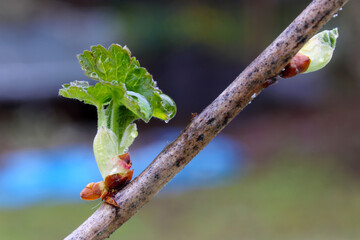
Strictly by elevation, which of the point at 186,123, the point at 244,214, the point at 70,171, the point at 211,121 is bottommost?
the point at 211,121

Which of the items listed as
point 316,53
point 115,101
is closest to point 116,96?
point 115,101

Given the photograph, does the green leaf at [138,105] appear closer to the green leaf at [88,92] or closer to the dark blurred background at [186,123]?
the green leaf at [88,92]

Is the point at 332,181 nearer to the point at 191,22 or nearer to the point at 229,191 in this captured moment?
the point at 229,191

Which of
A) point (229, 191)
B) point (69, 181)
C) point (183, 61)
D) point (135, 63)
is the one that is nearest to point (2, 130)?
point (69, 181)

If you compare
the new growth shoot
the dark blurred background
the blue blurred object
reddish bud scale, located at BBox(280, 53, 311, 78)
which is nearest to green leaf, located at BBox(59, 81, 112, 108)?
the new growth shoot

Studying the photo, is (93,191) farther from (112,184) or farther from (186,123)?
(186,123)

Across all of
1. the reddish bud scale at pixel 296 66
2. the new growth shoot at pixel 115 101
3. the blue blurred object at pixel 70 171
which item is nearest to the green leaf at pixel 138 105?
the new growth shoot at pixel 115 101
